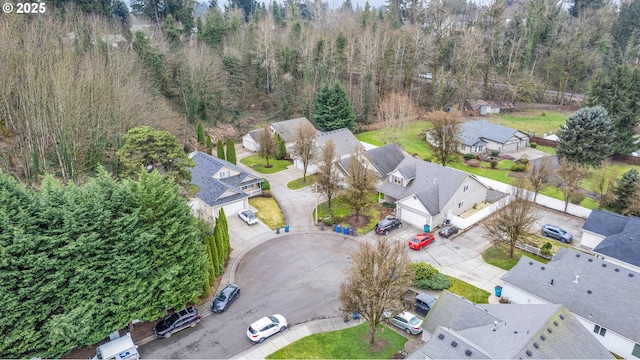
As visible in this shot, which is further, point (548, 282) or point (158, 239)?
point (548, 282)

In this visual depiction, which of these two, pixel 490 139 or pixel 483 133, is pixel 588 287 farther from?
pixel 483 133

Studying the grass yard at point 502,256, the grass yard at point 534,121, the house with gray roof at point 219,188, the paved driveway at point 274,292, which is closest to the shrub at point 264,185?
the house with gray roof at point 219,188

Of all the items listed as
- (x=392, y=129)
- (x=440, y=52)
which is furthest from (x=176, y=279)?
(x=440, y=52)

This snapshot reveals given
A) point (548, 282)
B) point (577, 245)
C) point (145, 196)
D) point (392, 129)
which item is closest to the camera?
point (145, 196)

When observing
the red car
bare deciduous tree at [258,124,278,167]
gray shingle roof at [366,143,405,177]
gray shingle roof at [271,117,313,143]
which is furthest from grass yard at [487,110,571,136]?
bare deciduous tree at [258,124,278,167]

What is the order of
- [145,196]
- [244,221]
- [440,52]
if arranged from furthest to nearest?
1. [440,52]
2. [244,221]
3. [145,196]

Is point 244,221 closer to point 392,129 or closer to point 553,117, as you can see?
point 392,129
